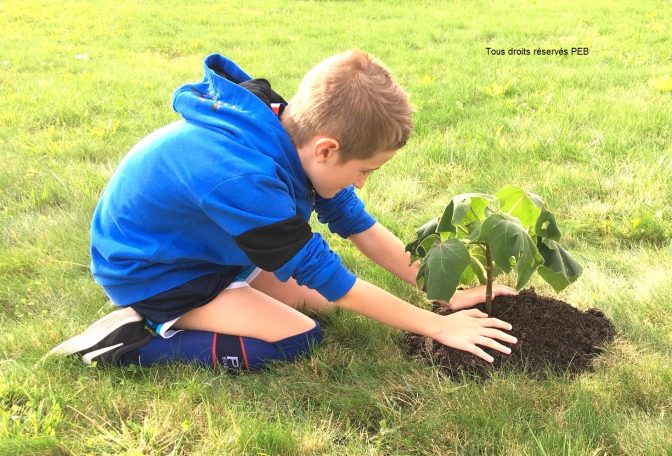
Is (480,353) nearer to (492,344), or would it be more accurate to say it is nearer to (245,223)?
(492,344)

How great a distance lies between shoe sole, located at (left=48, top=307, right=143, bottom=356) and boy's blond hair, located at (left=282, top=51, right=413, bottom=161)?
1.02 meters

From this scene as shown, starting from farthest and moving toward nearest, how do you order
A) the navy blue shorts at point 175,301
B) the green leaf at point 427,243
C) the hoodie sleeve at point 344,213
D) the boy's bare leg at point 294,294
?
the boy's bare leg at point 294,294 < the hoodie sleeve at point 344,213 < the navy blue shorts at point 175,301 < the green leaf at point 427,243

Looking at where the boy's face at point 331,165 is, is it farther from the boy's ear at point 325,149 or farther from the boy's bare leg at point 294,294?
the boy's bare leg at point 294,294

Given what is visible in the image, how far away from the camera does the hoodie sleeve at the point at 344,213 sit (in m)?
2.49

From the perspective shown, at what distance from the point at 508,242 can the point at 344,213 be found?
893mm

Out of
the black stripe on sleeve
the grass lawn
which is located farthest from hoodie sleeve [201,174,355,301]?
the grass lawn

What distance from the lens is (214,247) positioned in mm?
2209

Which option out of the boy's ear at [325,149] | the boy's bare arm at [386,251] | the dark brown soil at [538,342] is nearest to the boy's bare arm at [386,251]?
the boy's bare arm at [386,251]

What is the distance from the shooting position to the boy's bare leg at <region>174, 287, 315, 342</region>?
7.55ft

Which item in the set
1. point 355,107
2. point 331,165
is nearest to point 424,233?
point 331,165

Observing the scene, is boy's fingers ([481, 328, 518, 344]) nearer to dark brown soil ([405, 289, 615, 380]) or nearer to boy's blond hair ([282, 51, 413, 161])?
dark brown soil ([405, 289, 615, 380])

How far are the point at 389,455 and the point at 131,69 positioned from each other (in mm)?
6253

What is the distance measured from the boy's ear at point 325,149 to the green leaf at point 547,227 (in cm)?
67

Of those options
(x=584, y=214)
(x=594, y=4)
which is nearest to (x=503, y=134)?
(x=584, y=214)
